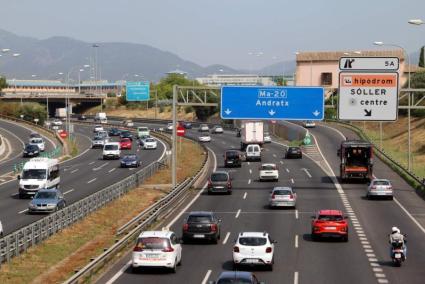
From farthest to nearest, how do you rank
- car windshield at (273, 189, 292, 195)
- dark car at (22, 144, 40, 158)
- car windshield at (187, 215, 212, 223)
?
dark car at (22, 144, 40, 158), car windshield at (273, 189, 292, 195), car windshield at (187, 215, 212, 223)

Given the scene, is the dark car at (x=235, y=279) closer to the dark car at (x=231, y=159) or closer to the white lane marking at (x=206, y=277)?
→ the white lane marking at (x=206, y=277)

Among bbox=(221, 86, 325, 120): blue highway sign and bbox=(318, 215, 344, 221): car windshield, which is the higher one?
bbox=(221, 86, 325, 120): blue highway sign

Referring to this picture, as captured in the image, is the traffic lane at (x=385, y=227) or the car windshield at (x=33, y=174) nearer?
the traffic lane at (x=385, y=227)

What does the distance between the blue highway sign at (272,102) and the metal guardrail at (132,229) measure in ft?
20.9

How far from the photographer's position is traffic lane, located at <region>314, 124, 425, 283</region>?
26.5 metres

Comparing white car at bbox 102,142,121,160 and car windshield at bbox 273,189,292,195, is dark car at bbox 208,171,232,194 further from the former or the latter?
white car at bbox 102,142,121,160

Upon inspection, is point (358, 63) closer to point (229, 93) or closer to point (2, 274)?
point (229, 93)

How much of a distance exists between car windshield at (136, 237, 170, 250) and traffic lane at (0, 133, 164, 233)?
11.4 m

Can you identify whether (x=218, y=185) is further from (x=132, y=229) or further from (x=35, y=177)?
(x=132, y=229)

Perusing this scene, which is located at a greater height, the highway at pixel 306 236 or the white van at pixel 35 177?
the white van at pixel 35 177

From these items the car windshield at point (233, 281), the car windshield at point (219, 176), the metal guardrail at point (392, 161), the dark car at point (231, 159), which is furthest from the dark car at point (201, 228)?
the dark car at point (231, 159)

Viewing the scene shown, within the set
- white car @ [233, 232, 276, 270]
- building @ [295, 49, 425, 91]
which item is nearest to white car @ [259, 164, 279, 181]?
white car @ [233, 232, 276, 270]

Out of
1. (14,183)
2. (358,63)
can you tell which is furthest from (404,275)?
(14,183)

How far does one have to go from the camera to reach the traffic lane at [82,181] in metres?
39.8
